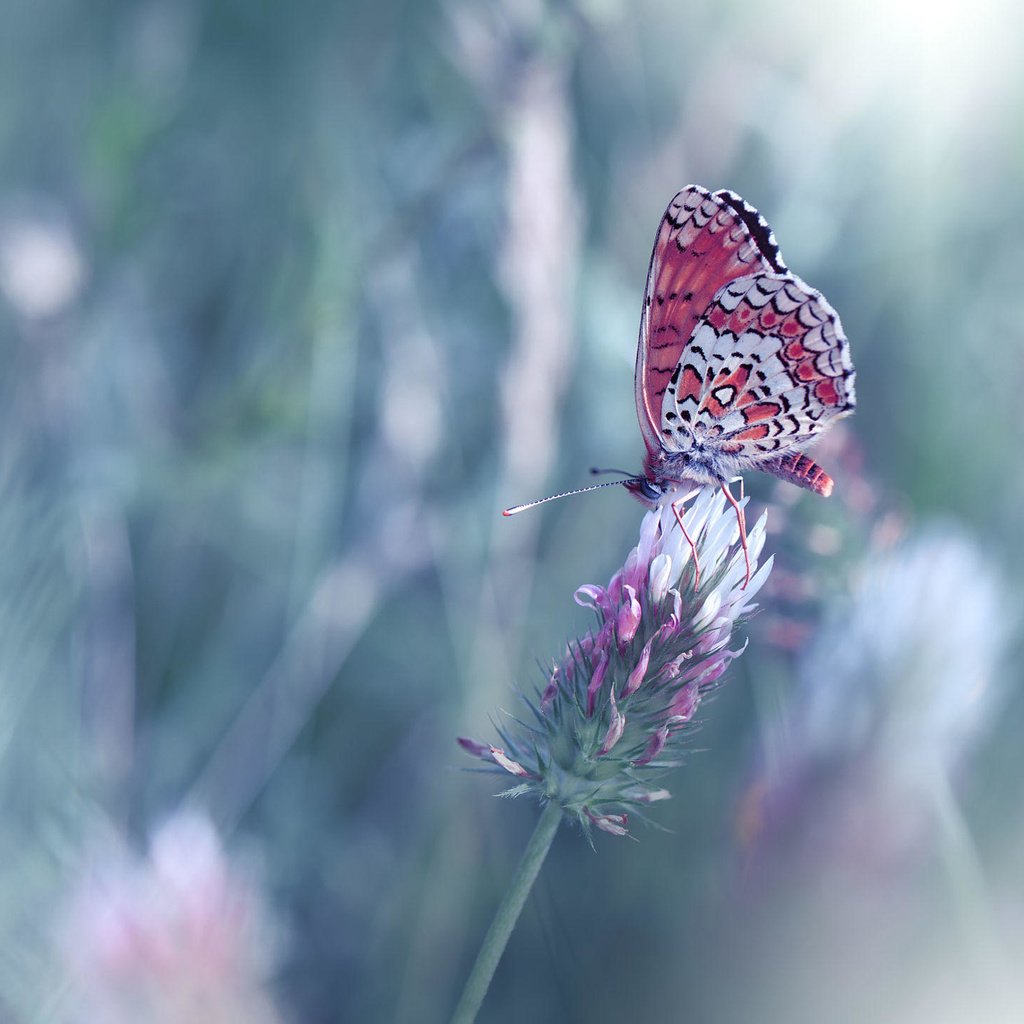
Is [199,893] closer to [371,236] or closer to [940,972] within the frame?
[940,972]

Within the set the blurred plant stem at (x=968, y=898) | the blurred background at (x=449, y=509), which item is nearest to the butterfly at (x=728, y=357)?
the blurred background at (x=449, y=509)

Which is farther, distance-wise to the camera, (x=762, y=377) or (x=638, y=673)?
(x=762, y=377)

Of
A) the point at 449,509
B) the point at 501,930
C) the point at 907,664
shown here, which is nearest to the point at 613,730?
the point at 501,930

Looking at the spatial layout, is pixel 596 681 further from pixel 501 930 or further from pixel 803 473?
pixel 803 473

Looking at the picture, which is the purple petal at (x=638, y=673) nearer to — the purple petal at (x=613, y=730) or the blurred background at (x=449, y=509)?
the purple petal at (x=613, y=730)

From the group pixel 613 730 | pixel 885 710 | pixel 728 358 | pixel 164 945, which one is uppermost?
pixel 728 358

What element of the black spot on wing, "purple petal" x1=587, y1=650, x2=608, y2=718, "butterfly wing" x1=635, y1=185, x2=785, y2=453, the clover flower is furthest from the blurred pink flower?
the black spot on wing

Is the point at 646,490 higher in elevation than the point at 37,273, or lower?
lower

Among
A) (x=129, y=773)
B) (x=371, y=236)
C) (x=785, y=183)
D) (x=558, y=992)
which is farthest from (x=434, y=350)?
(x=558, y=992)

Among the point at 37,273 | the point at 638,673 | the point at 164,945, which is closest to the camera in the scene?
the point at 638,673
